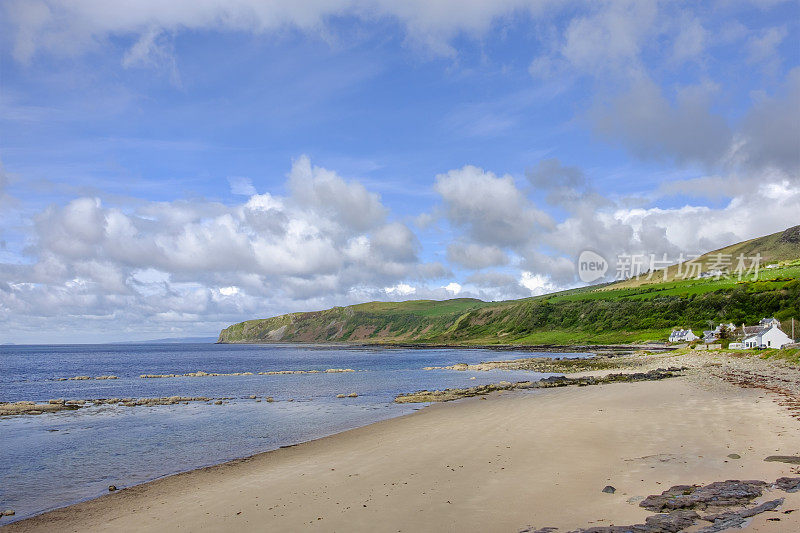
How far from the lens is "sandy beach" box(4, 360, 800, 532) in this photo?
42.1 feet

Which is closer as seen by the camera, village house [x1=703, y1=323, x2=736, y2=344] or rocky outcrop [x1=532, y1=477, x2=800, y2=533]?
rocky outcrop [x1=532, y1=477, x2=800, y2=533]

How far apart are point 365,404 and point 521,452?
23971 mm

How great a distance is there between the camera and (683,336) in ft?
379

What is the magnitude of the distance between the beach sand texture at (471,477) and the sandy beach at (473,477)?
2.0 inches

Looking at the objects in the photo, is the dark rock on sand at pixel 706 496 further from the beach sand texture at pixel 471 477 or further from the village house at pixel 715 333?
the village house at pixel 715 333

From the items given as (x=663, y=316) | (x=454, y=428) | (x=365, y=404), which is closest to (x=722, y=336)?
(x=663, y=316)

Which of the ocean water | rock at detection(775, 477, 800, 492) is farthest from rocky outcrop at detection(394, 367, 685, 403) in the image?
rock at detection(775, 477, 800, 492)

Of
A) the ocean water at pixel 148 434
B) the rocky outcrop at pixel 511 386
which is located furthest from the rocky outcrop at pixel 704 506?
the rocky outcrop at pixel 511 386

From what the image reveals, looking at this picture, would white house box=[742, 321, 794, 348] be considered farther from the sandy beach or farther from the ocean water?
the sandy beach

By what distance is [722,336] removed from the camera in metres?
103

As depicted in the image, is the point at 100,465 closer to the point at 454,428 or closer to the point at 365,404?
the point at 454,428

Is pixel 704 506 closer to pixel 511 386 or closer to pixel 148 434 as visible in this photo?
pixel 148 434

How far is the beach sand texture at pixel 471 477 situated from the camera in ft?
42.2

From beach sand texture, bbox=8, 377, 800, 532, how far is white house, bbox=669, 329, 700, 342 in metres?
98.0
